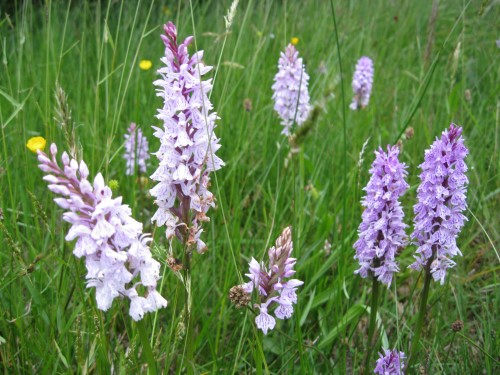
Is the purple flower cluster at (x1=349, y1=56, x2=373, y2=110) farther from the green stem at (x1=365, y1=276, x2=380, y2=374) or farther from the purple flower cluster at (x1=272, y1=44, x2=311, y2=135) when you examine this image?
the green stem at (x1=365, y1=276, x2=380, y2=374)

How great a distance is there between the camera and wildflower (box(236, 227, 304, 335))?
1.46 meters

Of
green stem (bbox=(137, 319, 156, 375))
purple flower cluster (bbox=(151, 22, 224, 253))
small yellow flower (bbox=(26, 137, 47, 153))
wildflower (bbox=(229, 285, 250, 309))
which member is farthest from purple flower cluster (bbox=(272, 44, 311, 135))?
green stem (bbox=(137, 319, 156, 375))

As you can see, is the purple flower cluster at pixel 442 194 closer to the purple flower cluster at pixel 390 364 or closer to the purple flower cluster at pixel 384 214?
the purple flower cluster at pixel 384 214

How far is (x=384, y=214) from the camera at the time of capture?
68.4 inches

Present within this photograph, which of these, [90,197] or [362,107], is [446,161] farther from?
[362,107]

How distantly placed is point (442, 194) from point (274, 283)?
1.92 feet

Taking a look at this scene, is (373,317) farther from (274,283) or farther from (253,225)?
(253,225)

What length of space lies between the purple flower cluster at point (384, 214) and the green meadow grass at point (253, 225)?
13 centimetres

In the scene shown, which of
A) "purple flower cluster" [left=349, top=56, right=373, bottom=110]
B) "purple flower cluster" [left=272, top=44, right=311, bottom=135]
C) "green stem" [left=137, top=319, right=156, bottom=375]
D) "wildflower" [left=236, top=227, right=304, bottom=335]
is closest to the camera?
"green stem" [left=137, top=319, right=156, bottom=375]

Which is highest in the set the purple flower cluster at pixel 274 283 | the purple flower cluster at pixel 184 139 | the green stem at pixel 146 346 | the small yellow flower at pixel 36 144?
the small yellow flower at pixel 36 144

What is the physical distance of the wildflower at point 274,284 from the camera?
1456mm

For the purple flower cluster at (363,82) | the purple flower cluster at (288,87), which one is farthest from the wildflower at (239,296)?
the purple flower cluster at (363,82)

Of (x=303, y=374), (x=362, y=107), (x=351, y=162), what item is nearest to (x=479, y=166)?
(x=351, y=162)

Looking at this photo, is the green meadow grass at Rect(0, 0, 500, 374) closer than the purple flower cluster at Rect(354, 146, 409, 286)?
No
